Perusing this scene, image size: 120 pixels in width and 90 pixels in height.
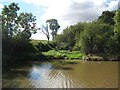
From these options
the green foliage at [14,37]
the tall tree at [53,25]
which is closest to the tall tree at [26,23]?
the green foliage at [14,37]

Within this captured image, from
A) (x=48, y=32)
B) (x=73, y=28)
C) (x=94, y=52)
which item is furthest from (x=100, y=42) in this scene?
(x=48, y=32)

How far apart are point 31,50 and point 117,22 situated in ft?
43.8

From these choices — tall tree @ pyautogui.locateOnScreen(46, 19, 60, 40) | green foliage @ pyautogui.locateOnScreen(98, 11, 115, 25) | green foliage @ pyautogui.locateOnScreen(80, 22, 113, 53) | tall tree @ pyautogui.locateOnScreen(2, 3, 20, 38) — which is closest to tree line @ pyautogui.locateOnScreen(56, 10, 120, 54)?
green foliage @ pyautogui.locateOnScreen(80, 22, 113, 53)

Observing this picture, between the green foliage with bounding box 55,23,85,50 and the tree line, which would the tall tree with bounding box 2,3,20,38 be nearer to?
the tree line

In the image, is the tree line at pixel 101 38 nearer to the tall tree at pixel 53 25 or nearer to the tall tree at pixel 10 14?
the tall tree at pixel 10 14

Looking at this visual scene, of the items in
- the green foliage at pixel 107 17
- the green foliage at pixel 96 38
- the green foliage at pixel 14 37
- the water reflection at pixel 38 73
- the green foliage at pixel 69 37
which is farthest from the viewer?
the green foliage at pixel 69 37

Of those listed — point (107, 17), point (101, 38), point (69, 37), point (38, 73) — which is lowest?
point (38, 73)

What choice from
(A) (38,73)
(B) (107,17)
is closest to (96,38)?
(B) (107,17)

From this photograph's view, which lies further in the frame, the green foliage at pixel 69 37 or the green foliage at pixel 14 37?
the green foliage at pixel 69 37

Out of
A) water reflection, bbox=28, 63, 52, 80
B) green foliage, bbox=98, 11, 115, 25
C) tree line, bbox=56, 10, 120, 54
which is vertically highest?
green foliage, bbox=98, 11, 115, 25

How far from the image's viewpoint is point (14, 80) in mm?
17578

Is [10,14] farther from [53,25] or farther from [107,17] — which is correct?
[53,25]

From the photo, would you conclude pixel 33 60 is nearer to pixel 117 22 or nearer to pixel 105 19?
pixel 117 22

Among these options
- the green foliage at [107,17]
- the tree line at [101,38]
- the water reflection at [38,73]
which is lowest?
the water reflection at [38,73]
